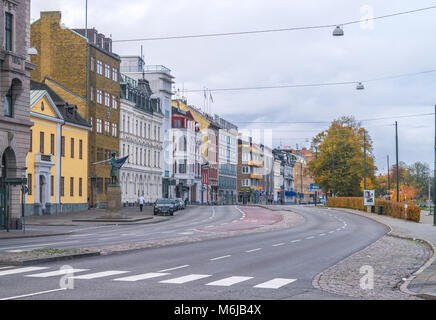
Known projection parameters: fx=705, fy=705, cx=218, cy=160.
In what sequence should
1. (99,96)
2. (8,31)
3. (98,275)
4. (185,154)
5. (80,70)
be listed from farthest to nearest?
(185,154)
(99,96)
(80,70)
(8,31)
(98,275)

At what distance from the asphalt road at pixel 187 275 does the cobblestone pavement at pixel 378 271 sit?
0.45 meters

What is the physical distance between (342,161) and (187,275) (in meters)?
85.0

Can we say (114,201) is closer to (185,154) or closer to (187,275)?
(187,275)

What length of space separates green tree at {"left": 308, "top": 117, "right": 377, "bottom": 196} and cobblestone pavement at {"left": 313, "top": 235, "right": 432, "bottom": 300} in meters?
71.7

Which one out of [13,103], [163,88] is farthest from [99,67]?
[13,103]

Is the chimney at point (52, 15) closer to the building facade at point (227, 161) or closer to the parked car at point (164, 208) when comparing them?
the parked car at point (164, 208)

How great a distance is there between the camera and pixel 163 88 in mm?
97250

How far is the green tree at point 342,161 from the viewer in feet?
321

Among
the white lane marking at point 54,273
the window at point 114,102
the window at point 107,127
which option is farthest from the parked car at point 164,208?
the white lane marking at point 54,273

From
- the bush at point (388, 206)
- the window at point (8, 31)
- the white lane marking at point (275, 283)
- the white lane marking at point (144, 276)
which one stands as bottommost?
the white lane marking at point (275, 283)

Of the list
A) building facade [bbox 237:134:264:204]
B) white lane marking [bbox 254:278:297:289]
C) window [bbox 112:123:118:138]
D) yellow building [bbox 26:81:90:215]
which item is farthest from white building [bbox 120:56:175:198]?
white lane marking [bbox 254:278:297:289]

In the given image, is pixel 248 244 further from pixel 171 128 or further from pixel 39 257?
pixel 171 128

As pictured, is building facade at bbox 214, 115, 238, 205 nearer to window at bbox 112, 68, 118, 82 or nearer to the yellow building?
window at bbox 112, 68, 118, 82
